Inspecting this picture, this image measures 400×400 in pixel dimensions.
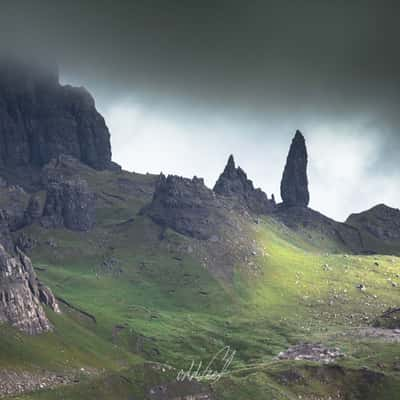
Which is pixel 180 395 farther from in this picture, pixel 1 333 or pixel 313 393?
Result: pixel 1 333

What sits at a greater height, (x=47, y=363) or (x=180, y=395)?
(x=180, y=395)

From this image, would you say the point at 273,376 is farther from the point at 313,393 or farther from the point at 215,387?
the point at 215,387

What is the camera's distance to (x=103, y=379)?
503ft

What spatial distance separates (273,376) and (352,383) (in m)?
26.3

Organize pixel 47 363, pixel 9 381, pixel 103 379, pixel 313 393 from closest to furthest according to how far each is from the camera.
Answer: pixel 103 379, pixel 9 381, pixel 313 393, pixel 47 363

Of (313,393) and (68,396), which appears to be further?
(313,393)

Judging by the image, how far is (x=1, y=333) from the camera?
19862 cm

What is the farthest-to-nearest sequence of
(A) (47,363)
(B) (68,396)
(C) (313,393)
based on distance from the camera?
1. (A) (47,363)
2. (C) (313,393)
3. (B) (68,396)

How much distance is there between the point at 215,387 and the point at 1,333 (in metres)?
83.1

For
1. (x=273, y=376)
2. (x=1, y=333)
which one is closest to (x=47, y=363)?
(x=1, y=333)

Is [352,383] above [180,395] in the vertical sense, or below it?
above

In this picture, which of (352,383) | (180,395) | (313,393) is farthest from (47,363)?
(352,383)

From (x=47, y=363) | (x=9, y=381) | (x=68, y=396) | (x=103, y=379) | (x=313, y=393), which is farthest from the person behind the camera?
(x=47, y=363)

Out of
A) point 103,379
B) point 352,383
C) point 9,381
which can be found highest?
point 352,383
